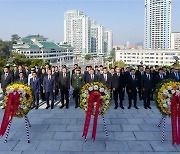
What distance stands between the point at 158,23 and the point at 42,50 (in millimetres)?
63833

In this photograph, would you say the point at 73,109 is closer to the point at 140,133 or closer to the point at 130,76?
the point at 130,76

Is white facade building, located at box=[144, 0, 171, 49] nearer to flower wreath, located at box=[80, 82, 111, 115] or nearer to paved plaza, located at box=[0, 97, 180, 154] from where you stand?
paved plaza, located at box=[0, 97, 180, 154]

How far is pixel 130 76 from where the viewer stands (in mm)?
8953

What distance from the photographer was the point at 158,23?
114 m

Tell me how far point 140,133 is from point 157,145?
0.82 m

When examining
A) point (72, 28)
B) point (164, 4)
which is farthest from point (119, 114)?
point (72, 28)

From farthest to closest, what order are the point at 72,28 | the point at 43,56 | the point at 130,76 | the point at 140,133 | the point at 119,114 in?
the point at 72,28 < the point at 43,56 < the point at 130,76 < the point at 119,114 < the point at 140,133

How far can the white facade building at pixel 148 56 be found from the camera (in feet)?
256

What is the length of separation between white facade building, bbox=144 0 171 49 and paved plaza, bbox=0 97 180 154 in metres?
112

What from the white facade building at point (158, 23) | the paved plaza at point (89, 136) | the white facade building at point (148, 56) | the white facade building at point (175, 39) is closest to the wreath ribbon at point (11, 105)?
the paved plaza at point (89, 136)

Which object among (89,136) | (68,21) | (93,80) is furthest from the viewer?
(68,21)

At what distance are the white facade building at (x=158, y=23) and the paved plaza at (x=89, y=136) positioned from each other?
112 meters

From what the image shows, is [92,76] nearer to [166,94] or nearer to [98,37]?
[166,94]

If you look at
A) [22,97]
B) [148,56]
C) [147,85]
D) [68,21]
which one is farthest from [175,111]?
[68,21]
